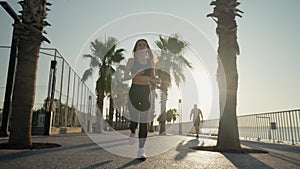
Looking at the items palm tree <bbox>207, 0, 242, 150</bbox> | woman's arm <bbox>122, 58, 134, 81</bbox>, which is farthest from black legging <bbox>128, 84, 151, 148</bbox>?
palm tree <bbox>207, 0, 242, 150</bbox>

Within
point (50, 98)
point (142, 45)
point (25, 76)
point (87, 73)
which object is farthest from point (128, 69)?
point (87, 73)

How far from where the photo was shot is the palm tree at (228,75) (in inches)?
270

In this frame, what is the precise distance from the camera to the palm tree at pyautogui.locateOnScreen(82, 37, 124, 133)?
925 inches

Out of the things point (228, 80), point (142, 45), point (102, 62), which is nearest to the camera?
point (142, 45)

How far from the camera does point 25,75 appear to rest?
5.32 meters

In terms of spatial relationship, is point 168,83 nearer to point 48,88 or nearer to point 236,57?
point 48,88

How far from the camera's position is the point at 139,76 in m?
4.67

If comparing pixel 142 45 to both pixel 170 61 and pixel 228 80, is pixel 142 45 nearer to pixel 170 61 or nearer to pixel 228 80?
pixel 228 80

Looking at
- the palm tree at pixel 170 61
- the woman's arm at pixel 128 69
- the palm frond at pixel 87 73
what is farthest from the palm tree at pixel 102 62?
the woman's arm at pixel 128 69

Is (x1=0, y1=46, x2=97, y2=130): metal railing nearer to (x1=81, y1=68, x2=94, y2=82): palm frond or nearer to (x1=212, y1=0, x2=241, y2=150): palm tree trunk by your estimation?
(x1=81, y1=68, x2=94, y2=82): palm frond

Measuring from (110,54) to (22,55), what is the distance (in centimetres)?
1961

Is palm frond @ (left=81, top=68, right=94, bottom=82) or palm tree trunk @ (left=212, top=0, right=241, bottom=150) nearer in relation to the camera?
palm tree trunk @ (left=212, top=0, right=241, bottom=150)

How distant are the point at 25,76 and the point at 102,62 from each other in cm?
1923

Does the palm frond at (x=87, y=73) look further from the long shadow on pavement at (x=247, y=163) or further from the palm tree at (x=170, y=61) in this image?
the long shadow on pavement at (x=247, y=163)
